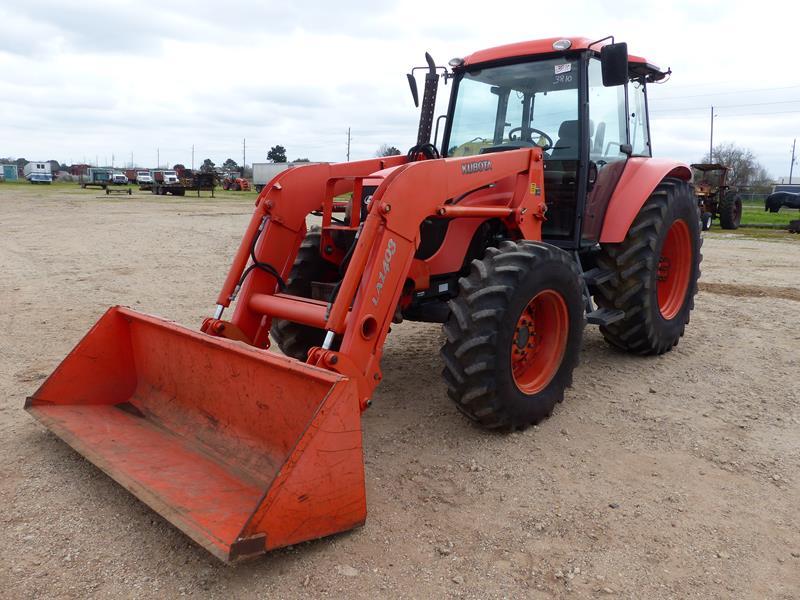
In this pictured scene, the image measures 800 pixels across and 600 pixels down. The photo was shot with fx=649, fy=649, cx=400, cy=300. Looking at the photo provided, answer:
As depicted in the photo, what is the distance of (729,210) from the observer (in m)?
20.9

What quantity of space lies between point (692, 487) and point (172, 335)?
3117mm

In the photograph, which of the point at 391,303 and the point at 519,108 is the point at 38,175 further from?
the point at 391,303

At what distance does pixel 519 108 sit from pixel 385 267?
242 cm

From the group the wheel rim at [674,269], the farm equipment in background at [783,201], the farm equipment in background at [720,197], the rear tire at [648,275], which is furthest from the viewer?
the farm equipment in background at [783,201]

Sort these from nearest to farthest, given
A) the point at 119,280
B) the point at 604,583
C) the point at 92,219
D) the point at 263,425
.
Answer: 1. the point at 604,583
2. the point at 263,425
3. the point at 119,280
4. the point at 92,219

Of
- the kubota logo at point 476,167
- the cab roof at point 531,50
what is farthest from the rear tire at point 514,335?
the cab roof at point 531,50

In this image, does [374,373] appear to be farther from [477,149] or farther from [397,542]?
[477,149]

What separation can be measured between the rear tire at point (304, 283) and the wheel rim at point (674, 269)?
3304mm

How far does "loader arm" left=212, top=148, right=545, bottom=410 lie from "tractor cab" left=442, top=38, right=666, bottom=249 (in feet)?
1.73

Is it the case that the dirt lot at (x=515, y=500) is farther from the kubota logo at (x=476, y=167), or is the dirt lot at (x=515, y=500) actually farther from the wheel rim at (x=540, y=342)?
the kubota logo at (x=476, y=167)

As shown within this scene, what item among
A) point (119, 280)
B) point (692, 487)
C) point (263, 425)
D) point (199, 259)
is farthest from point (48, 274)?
point (692, 487)

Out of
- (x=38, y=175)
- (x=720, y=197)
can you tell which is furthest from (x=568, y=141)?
(x=38, y=175)

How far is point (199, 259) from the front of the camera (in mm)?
11297

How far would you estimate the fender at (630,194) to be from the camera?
17.3ft
